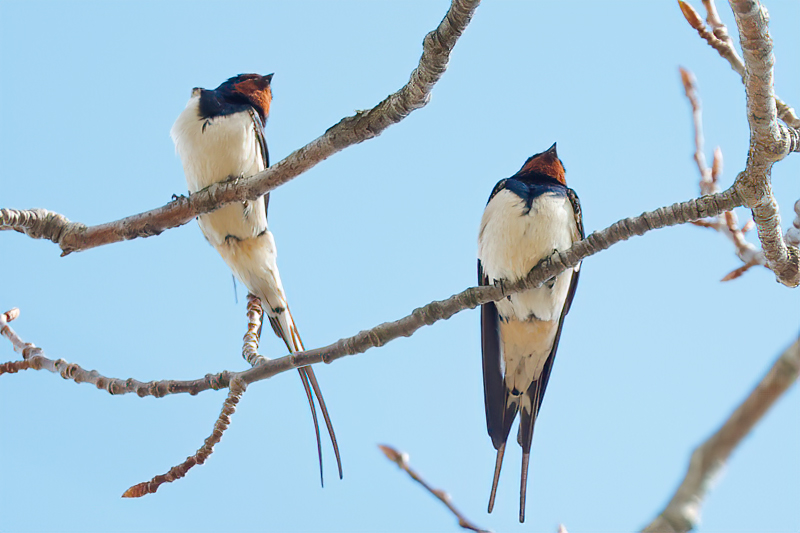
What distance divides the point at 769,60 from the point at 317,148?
1976 mm

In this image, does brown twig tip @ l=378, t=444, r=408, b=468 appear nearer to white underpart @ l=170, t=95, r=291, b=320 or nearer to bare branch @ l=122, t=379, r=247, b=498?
bare branch @ l=122, t=379, r=247, b=498

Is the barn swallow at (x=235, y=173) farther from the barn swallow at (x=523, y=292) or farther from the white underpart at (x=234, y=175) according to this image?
the barn swallow at (x=523, y=292)

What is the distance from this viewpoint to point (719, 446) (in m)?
0.78

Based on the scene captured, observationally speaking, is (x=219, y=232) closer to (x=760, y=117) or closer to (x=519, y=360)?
(x=519, y=360)

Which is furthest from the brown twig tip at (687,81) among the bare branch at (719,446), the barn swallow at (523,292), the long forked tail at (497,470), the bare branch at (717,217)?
the bare branch at (719,446)

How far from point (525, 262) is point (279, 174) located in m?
1.38

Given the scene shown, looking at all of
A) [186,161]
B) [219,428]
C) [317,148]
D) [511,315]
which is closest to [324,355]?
[219,428]

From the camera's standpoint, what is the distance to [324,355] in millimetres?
3375

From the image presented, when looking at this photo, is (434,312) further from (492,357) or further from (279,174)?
(492,357)

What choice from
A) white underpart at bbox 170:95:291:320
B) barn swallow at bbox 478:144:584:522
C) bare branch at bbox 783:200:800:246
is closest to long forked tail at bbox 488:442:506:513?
barn swallow at bbox 478:144:584:522

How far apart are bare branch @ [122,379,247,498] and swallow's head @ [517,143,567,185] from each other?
247cm

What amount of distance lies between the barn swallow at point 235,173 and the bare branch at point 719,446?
157 inches

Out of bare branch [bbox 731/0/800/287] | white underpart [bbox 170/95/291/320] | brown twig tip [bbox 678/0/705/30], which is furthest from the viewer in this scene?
white underpart [bbox 170/95/291/320]

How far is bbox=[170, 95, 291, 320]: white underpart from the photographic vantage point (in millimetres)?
4539
